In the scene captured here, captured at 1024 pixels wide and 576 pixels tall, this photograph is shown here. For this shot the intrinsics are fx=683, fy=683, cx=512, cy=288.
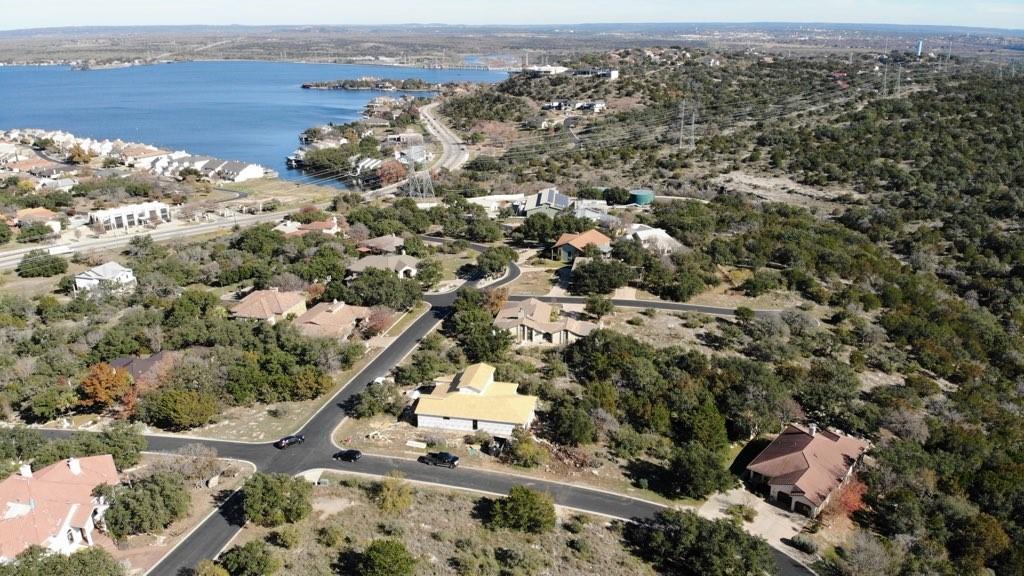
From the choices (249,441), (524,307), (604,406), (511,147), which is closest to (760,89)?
(511,147)

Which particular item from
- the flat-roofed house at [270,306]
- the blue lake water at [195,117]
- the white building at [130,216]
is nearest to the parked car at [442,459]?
the flat-roofed house at [270,306]

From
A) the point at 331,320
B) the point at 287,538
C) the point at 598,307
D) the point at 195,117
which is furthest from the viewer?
the point at 195,117

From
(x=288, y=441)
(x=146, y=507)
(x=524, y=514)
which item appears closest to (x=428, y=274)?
(x=288, y=441)

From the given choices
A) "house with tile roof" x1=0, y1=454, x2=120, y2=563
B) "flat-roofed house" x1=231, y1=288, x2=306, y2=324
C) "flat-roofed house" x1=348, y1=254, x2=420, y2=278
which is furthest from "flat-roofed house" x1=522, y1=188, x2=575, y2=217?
"house with tile roof" x1=0, y1=454, x2=120, y2=563

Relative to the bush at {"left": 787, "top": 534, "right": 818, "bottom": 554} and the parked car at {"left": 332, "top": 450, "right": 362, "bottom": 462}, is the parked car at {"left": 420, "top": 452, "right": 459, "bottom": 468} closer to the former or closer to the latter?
the parked car at {"left": 332, "top": 450, "right": 362, "bottom": 462}

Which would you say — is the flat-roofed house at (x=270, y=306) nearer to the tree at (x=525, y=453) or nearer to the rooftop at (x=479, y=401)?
the rooftop at (x=479, y=401)

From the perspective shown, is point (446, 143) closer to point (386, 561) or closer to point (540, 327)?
point (540, 327)
